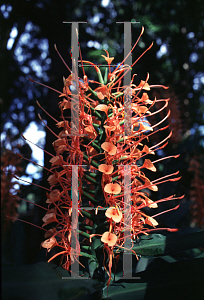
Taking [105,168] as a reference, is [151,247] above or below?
below

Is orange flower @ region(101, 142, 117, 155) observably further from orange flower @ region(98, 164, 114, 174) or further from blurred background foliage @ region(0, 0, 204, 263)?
blurred background foliage @ region(0, 0, 204, 263)

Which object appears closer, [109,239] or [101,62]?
[109,239]

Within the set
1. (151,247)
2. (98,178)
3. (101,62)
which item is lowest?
(151,247)

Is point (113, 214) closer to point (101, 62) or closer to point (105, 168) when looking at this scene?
point (105, 168)

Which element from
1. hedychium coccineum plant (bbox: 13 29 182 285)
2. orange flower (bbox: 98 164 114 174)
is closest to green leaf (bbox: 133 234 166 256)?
hedychium coccineum plant (bbox: 13 29 182 285)

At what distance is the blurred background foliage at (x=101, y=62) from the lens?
21.3 inches

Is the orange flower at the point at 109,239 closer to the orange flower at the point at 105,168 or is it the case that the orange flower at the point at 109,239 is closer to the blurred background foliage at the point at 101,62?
the orange flower at the point at 105,168

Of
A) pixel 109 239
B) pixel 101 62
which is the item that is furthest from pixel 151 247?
pixel 101 62

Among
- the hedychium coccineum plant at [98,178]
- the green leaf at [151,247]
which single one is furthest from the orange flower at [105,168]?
the green leaf at [151,247]

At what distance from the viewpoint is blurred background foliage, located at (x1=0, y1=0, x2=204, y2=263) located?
0.54 metres

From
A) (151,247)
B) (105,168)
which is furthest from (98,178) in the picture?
(151,247)

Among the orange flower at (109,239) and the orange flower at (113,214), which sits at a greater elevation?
the orange flower at (113,214)

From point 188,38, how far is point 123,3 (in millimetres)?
224

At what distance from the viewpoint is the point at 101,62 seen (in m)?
0.55
